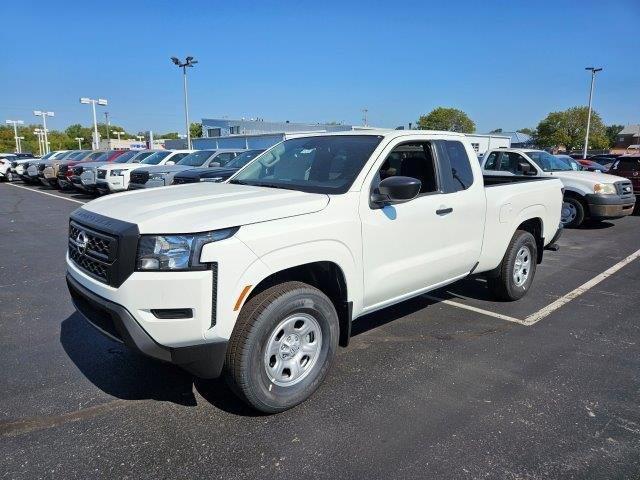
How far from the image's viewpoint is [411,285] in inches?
162

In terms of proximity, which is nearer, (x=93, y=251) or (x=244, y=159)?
(x=93, y=251)

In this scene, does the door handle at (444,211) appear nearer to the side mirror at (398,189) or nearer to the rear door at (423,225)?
the rear door at (423,225)

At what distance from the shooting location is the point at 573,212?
1150 centimetres

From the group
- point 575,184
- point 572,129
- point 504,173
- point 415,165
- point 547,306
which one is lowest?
point 547,306

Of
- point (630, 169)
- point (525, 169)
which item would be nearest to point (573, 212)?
point (525, 169)

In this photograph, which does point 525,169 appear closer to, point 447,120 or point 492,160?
point 492,160

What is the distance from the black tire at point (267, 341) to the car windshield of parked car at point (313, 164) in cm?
87

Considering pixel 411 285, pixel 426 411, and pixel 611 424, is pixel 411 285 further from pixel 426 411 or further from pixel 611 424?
pixel 611 424

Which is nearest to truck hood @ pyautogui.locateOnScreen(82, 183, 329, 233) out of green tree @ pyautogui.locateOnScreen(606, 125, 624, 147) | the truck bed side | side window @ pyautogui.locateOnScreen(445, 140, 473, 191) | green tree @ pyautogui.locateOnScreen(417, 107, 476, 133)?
side window @ pyautogui.locateOnScreen(445, 140, 473, 191)

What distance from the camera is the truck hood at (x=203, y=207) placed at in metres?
2.82

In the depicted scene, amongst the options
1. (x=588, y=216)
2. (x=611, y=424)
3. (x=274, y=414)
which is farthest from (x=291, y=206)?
(x=588, y=216)

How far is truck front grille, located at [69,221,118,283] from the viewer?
2.88m

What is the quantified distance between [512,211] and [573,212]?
741cm

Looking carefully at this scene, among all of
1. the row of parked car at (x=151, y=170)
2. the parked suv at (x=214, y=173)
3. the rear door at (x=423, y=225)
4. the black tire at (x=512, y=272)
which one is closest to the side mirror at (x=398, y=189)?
the rear door at (x=423, y=225)
